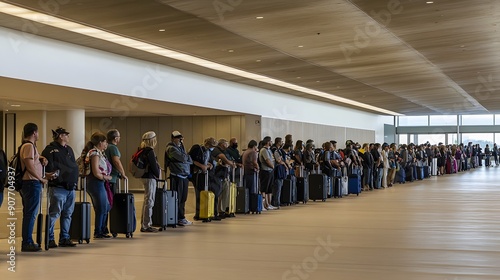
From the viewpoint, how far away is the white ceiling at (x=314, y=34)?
42.3 feet

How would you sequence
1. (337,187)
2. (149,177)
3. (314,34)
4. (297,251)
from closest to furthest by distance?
(297,251) < (149,177) < (314,34) < (337,187)

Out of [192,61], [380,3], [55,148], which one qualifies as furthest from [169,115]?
[55,148]

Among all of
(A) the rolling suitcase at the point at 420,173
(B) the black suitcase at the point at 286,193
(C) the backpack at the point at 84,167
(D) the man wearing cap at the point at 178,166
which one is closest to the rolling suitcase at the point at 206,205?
(D) the man wearing cap at the point at 178,166

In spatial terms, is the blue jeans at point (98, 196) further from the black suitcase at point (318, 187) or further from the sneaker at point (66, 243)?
the black suitcase at point (318, 187)

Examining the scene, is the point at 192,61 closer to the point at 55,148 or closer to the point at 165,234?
the point at 165,234

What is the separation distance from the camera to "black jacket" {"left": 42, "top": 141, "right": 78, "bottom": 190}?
9.88 m

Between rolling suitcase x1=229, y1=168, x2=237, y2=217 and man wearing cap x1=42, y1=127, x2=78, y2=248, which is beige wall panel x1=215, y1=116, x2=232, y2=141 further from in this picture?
man wearing cap x1=42, y1=127, x2=78, y2=248

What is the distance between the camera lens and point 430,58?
69.2 feet

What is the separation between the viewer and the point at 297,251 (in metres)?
9.67

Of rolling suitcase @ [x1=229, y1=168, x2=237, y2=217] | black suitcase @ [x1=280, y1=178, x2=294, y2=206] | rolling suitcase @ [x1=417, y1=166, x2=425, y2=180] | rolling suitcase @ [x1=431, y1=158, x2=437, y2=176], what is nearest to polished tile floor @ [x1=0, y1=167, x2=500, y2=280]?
rolling suitcase @ [x1=229, y1=168, x2=237, y2=217]

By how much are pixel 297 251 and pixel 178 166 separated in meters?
3.95

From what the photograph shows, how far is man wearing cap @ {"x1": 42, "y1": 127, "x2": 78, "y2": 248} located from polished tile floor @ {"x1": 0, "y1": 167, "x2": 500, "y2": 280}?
0.41m

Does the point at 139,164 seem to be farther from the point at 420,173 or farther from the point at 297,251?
the point at 420,173

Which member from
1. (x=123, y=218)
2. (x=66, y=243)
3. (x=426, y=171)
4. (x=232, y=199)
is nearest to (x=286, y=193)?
(x=232, y=199)
